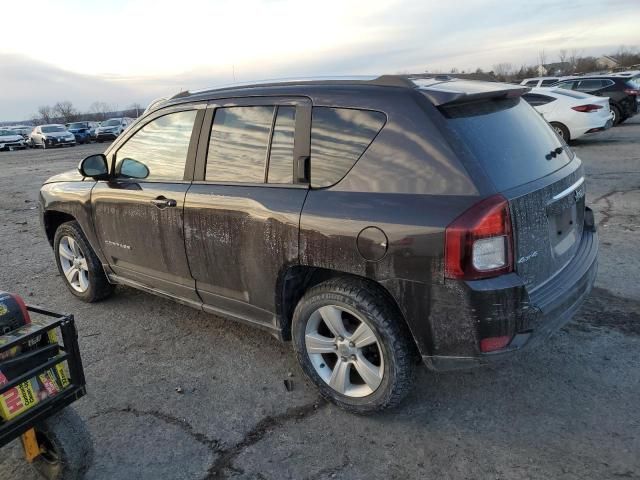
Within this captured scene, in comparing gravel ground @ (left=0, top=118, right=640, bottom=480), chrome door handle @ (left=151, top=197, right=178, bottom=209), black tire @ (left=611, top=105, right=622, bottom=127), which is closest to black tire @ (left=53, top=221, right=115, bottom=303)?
gravel ground @ (left=0, top=118, right=640, bottom=480)

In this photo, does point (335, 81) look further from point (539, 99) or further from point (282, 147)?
point (539, 99)

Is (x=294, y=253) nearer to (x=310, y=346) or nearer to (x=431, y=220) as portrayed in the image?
(x=310, y=346)

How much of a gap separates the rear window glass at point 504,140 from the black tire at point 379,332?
87 centimetres

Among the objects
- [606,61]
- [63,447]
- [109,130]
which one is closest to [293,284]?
[63,447]

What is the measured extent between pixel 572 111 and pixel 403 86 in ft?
41.3

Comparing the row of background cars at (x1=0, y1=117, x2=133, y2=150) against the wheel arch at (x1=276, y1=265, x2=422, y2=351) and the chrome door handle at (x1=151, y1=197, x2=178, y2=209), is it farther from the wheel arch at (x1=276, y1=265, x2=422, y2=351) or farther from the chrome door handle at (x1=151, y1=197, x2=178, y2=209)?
the wheel arch at (x1=276, y1=265, x2=422, y2=351)

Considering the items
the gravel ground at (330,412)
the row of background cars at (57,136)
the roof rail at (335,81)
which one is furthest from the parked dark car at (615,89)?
the row of background cars at (57,136)

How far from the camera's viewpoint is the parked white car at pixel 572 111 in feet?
43.9

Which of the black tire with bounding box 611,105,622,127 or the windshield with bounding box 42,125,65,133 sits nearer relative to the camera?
the black tire with bounding box 611,105,622,127

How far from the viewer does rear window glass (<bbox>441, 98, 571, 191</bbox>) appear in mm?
2597

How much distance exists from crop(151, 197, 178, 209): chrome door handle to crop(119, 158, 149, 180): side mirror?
323 mm

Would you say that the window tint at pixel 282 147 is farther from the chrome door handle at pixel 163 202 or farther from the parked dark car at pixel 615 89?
the parked dark car at pixel 615 89

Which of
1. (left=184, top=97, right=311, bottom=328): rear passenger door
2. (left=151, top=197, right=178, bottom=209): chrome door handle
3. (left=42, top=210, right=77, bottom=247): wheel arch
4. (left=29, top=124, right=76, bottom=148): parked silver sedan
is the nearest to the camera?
(left=184, top=97, right=311, bottom=328): rear passenger door

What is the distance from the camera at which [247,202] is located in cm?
319
